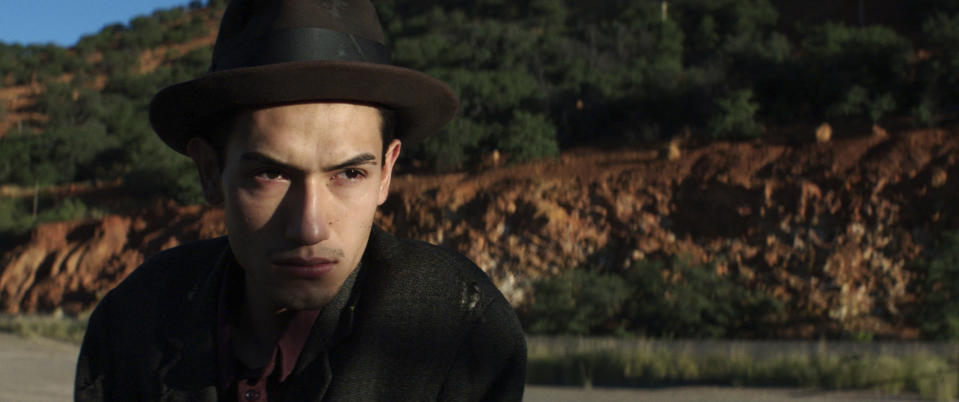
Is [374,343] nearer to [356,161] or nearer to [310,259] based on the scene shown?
[310,259]

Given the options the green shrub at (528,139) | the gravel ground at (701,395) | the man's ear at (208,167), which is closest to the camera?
the man's ear at (208,167)

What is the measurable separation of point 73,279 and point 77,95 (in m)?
25.4

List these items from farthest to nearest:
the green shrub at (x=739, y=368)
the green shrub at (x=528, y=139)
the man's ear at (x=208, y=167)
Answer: the green shrub at (x=528, y=139)
the green shrub at (x=739, y=368)
the man's ear at (x=208, y=167)

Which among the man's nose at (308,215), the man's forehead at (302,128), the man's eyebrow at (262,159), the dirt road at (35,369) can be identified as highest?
the man's forehead at (302,128)

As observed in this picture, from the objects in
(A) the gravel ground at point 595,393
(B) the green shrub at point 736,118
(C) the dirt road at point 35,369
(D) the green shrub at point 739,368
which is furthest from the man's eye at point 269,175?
(B) the green shrub at point 736,118

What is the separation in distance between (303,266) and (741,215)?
17.3 m

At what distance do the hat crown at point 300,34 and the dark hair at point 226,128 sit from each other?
4.0 inches

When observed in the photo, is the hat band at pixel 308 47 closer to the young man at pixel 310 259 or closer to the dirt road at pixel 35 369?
the young man at pixel 310 259

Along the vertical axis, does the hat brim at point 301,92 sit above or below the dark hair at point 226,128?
above

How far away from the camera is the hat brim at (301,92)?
169 cm

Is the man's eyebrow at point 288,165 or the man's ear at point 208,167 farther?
the man's ear at point 208,167

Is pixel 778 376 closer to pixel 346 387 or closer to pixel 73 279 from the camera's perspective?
pixel 346 387

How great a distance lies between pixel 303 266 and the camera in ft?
5.74

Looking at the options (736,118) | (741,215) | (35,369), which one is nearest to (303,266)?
(35,369)
